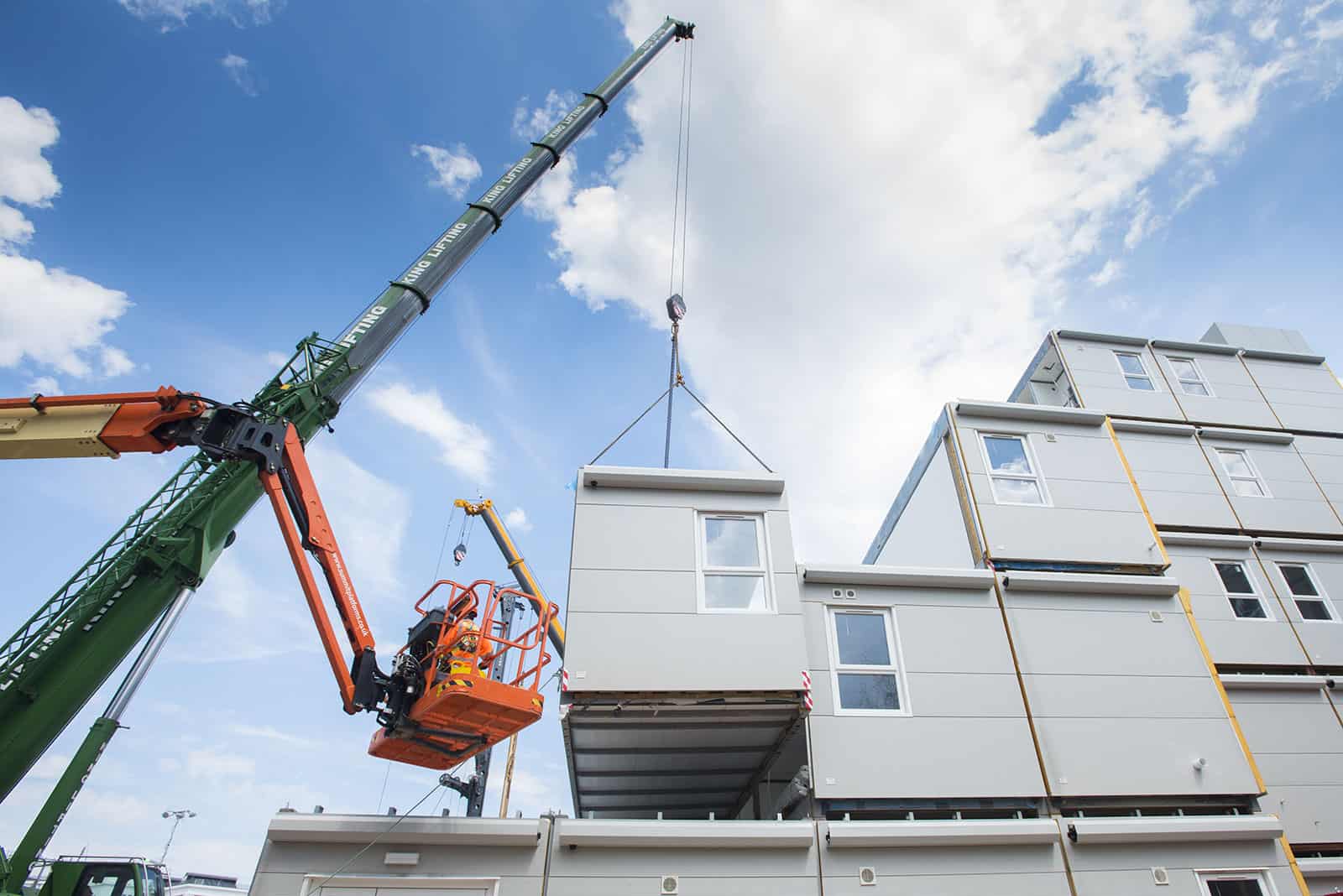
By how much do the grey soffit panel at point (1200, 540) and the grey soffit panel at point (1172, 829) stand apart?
578 cm

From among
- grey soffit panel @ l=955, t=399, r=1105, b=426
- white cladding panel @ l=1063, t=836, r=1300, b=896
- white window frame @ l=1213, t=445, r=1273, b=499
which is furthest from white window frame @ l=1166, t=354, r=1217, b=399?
white cladding panel @ l=1063, t=836, r=1300, b=896

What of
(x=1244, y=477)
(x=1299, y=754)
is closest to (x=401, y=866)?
(x=1299, y=754)

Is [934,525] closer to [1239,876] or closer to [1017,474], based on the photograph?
[1017,474]

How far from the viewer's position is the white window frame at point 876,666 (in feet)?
32.6

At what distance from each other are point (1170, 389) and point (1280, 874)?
1068cm

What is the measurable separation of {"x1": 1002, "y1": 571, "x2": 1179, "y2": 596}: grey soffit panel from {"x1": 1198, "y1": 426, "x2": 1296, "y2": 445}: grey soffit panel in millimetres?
6238

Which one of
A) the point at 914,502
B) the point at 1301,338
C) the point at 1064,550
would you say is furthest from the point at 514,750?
the point at 1301,338

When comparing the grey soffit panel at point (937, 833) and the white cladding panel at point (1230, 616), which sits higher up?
the white cladding panel at point (1230, 616)

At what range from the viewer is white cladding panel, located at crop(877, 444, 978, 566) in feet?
41.7

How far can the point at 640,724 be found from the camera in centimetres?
985

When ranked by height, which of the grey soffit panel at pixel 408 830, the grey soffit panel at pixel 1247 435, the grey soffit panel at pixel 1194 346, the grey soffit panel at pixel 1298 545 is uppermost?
the grey soffit panel at pixel 1194 346

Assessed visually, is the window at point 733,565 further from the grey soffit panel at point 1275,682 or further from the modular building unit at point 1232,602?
the grey soffit panel at point 1275,682

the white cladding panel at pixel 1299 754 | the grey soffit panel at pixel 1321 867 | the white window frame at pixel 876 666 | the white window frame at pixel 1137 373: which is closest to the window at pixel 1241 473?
the white window frame at pixel 1137 373

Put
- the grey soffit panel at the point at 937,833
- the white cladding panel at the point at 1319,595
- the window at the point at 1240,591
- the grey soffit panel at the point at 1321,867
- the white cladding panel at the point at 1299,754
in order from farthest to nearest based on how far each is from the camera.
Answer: the window at the point at 1240,591, the white cladding panel at the point at 1319,595, the white cladding panel at the point at 1299,754, the grey soffit panel at the point at 1321,867, the grey soffit panel at the point at 937,833
